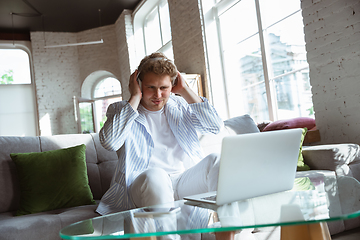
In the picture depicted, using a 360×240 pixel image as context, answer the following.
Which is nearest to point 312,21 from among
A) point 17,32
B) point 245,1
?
point 245,1

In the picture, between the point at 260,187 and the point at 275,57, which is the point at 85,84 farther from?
the point at 260,187

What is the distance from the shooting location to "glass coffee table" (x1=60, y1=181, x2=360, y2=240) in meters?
0.79

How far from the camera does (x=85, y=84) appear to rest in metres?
9.66

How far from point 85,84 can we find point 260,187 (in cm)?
920

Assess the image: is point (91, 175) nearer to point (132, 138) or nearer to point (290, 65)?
point (132, 138)

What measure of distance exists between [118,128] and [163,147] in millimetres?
277

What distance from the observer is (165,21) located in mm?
7395

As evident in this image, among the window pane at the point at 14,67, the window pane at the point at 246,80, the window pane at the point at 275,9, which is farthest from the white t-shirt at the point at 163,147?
the window pane at the point at 14,67

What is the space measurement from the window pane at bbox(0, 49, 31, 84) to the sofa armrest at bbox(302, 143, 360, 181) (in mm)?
9067

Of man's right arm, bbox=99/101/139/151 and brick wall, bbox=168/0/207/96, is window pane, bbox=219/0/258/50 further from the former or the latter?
man's right arm, bbox=99/101/139/151

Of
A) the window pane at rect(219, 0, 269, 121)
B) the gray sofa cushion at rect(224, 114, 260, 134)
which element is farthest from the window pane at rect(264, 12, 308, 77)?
the gray sofa cushion at rect(224, 114, 260, 134)

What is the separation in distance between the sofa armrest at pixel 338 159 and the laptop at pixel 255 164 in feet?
4.21

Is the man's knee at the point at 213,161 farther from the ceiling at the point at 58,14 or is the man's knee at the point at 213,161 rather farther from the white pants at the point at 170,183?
the ceiling at the point at 58,14

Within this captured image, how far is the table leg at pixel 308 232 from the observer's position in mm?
1084
